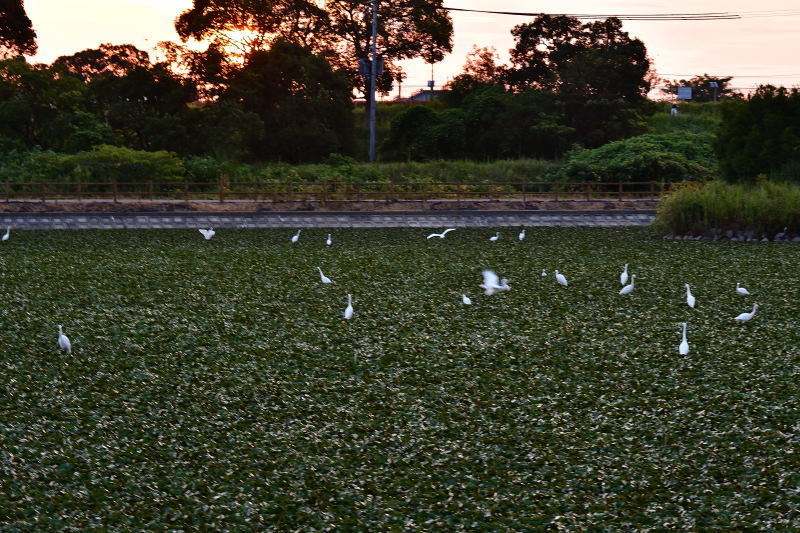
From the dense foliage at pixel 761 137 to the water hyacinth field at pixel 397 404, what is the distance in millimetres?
11705

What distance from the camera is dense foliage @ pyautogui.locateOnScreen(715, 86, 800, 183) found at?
28.9 meters

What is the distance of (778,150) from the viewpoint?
95.3ft

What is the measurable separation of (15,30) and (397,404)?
48.2 metres

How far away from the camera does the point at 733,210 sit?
995 inches

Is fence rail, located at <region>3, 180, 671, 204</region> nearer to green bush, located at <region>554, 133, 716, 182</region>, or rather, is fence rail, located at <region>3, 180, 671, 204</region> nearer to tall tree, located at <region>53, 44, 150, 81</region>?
green bush, located at <region>554, 133, 716, 182</region>

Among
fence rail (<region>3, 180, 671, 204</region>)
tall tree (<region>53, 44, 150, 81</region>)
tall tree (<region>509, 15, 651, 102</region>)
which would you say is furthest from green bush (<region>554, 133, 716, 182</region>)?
tall tree (<region>53, 44, 150, 81</region>)

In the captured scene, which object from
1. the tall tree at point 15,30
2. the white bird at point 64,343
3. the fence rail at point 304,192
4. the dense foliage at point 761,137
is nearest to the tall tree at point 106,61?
the tall tree at point 15,30

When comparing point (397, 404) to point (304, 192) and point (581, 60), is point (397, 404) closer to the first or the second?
point (304, 192)

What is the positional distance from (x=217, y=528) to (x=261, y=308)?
845cm

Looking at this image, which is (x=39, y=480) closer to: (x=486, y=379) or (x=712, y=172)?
(x=486, y=379)

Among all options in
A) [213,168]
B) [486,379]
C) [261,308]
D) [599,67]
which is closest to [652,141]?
[599,67]

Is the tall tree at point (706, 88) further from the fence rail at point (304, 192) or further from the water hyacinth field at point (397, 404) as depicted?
the water hyacinth field at point (397, 404)

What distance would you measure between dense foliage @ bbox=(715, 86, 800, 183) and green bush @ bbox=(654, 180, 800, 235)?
2.31 meters

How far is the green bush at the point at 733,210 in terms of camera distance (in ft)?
81.7
